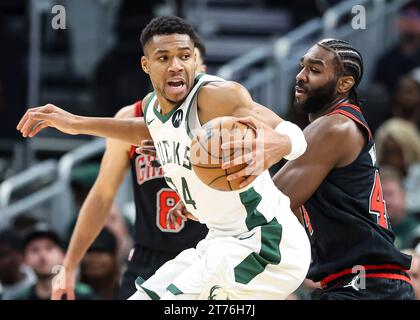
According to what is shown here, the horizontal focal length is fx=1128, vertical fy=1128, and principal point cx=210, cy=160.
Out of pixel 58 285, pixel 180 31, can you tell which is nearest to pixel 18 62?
pixel 58 285

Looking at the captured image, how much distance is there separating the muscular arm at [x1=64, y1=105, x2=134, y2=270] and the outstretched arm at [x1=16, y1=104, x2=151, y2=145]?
0.50 metres

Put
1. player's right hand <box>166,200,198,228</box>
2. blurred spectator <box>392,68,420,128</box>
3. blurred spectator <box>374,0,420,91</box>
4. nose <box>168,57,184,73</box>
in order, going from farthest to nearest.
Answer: blurred spectator <box>374,0,420,91</box> < blurred spectator <box>392,68,420,128</box> < player's right hand <box>166,200,198,228</box> < nose <box>168,57,184,73</box>

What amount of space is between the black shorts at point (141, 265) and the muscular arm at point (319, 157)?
3.93ft

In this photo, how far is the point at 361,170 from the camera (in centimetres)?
523

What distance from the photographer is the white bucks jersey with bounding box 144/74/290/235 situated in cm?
482

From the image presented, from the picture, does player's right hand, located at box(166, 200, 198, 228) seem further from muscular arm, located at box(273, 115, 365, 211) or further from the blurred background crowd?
the blurred background crowd

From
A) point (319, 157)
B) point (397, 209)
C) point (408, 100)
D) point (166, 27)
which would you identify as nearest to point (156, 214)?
point (319, 157)

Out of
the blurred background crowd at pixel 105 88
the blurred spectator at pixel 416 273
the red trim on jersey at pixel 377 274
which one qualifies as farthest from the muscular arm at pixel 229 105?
the blurred background crowd at pixel 105 88

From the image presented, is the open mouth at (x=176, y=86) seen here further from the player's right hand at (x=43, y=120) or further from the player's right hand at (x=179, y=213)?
the player's right hand at (x=179, y=213)

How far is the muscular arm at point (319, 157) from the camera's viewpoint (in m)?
5.14

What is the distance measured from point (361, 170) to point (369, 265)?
0.44 metres

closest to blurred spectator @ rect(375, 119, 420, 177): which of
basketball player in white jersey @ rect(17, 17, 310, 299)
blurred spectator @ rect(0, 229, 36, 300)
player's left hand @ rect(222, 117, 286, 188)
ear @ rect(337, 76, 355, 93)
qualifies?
blurred spectator @ rect(0, 229, 36, 300)

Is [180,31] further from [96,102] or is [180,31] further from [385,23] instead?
[385,23]
